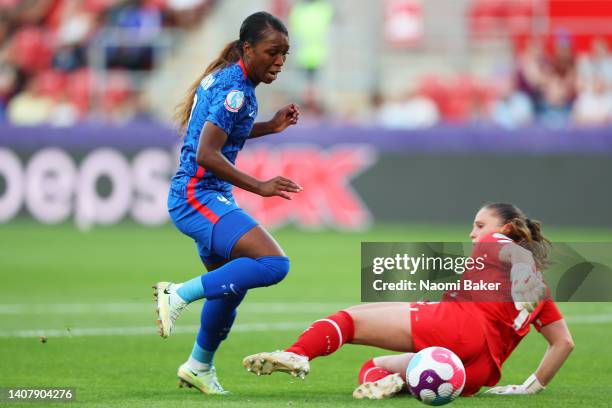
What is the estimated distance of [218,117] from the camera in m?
6.71

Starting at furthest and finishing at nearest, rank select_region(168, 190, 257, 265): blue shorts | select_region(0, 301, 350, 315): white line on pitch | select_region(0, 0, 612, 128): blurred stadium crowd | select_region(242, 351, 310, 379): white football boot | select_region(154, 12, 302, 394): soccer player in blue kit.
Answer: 1. select_region(0, 0, 612, 128): blurred stadium crowd
2. select_region(0, 301, 350, 315): white line on pitch
3. select_region(168, 190, 257, 265): blue shorts
4. select_region(154, 12, 302, 394): soccer player in blue kit
5. select_region(242, 351, 310, 379): white football boot

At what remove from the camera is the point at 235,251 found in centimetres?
677

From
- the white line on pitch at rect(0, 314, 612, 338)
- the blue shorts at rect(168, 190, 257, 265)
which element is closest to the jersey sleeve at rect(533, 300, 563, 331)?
the blue shorts at rect(168, 190, 257, 265)

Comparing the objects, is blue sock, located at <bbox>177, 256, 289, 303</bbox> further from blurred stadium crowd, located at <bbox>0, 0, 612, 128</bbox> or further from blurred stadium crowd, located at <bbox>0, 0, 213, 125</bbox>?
blurred stadium crowd, located at <bbox>0, 0, 213, 125</bbox>

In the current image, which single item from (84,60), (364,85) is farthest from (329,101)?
(84,60)

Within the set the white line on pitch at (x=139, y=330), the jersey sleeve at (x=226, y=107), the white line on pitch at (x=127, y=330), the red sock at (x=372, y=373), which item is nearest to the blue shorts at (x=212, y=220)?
the jersey sleeve at (x=226, y=107)

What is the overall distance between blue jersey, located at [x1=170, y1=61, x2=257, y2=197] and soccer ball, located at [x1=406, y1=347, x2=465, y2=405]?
1.59m

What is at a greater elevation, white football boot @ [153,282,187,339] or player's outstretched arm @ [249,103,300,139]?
player's outstretched arm @ [249,103,300,139]

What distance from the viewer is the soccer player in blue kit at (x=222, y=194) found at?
6672 millimetres

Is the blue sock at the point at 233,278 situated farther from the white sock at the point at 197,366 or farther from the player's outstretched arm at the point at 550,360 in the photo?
the player's outstretched arm at the point at 550,360

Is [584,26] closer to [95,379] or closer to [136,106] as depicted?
[136,106]

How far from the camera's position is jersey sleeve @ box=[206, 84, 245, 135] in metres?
6.71

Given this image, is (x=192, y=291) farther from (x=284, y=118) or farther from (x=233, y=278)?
(x=284, y=118)

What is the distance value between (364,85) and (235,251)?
700 inches
